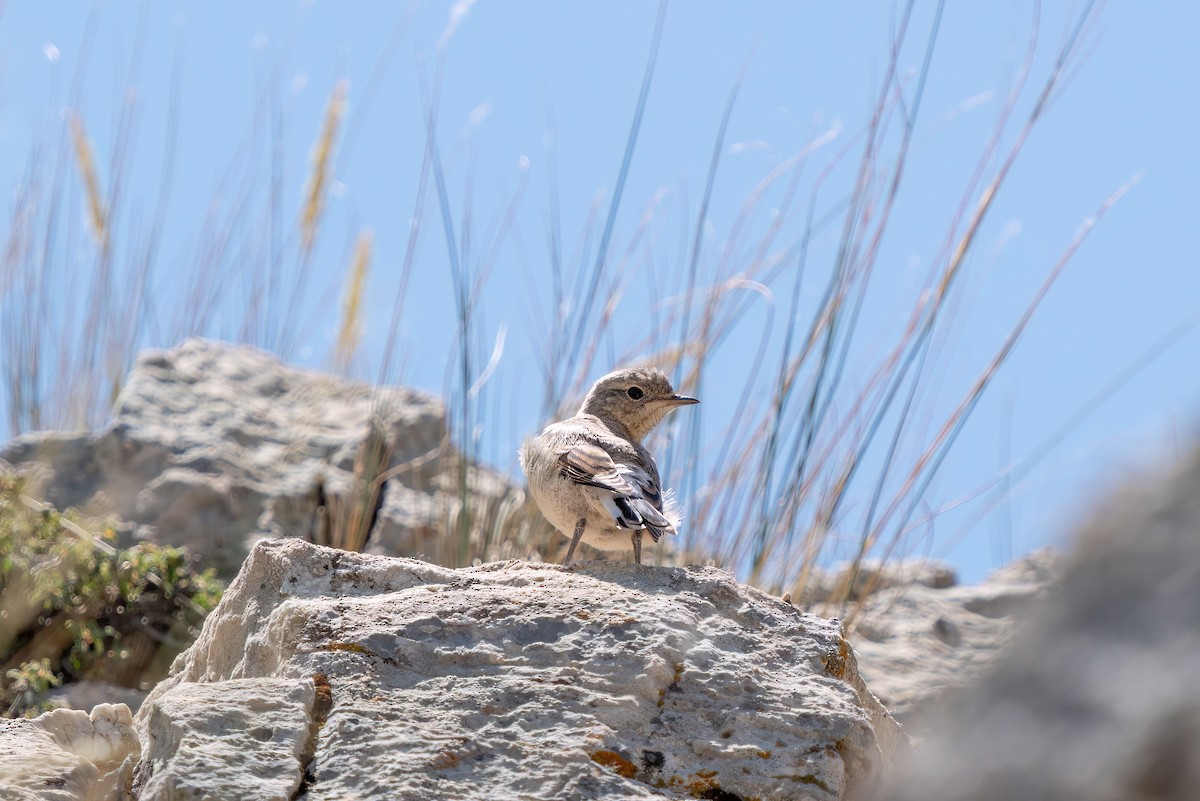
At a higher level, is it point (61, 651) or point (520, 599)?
point (520, 599)

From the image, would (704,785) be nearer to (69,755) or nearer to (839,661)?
(839,661)

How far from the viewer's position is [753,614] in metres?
3.27

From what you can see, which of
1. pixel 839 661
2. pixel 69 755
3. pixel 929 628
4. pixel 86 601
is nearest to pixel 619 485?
pixel 839 661

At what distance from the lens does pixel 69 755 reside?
305cm

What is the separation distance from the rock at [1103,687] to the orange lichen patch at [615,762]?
145cm

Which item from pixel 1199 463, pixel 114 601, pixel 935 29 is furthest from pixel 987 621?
pixel 1199 463

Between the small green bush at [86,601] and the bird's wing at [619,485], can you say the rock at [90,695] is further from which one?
the bird's wing at [619,485]

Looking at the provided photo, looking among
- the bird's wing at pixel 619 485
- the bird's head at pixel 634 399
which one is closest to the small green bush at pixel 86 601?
the bird's head at pixel 634 399

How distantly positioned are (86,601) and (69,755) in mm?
2691

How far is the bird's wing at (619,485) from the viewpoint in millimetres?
3719

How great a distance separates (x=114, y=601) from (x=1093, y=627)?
17.2 feet

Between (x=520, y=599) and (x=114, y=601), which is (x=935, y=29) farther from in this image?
(x=114, y=601)

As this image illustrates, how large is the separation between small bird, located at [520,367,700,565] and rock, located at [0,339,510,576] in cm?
158

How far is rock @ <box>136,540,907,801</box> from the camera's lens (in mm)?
2600
